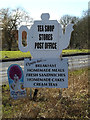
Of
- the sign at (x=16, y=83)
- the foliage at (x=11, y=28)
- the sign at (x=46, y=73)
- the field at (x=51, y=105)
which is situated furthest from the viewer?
the foliage at (x=11, y=28)

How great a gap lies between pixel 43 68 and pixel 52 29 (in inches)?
42.9

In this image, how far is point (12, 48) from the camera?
33.2 metres

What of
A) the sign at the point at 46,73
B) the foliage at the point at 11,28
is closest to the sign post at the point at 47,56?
the sign at the point at 46,73

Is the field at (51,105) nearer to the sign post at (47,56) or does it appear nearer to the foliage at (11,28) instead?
the sign post at (47,56)

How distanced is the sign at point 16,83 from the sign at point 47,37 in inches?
32.3

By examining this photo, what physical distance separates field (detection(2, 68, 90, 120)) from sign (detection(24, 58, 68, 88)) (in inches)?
16.2

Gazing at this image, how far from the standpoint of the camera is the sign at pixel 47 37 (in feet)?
20.8

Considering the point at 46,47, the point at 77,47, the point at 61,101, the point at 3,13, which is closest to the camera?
the point at 61,101

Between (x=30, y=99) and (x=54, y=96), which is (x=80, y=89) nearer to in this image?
(x=54, y=96)

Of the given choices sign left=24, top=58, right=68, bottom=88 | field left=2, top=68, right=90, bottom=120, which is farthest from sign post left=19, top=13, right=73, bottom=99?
field left=2, top=68, right=90, bottom=120

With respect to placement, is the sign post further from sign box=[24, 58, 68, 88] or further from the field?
the field

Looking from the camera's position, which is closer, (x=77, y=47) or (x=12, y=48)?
(x=77, y=47)

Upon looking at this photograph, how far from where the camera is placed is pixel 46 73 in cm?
629

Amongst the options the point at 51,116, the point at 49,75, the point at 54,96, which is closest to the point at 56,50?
the point at 49,75
